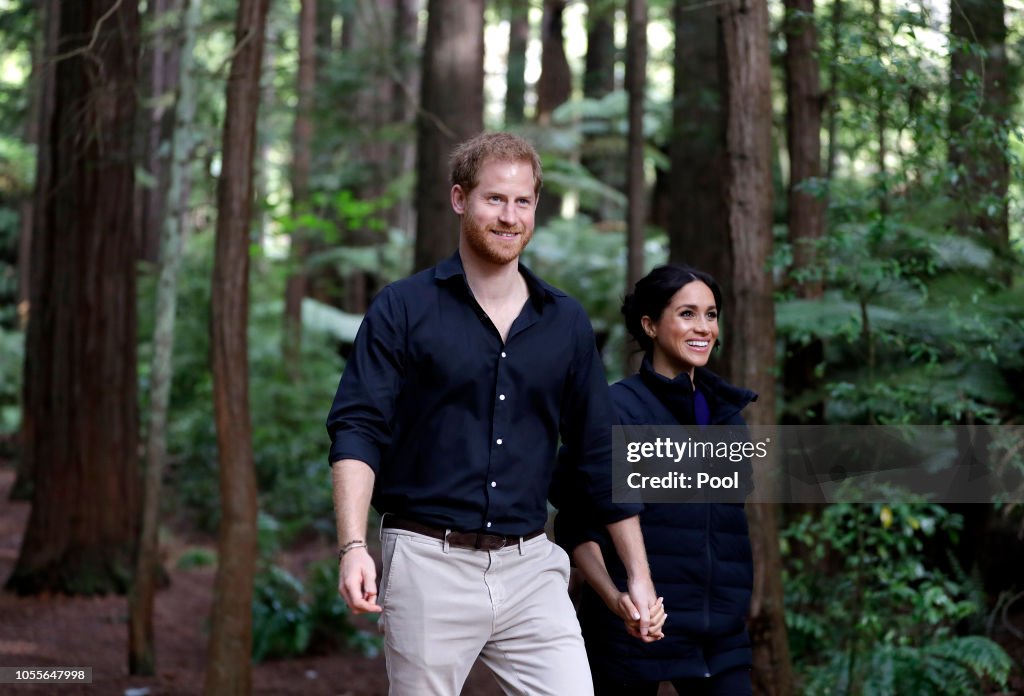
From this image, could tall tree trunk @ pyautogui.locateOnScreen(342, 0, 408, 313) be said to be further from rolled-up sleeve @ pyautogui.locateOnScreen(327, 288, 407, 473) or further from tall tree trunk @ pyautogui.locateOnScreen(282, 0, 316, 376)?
rolled-up sleeve @ pyautogui.locateOnScreen(327, 288, 407, 473)

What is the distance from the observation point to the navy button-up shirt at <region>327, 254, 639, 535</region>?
11.8 feet

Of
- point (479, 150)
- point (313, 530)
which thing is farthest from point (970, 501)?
point (313, 530)

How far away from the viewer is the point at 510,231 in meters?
3.76

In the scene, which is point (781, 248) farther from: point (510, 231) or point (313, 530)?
point (313, 530)

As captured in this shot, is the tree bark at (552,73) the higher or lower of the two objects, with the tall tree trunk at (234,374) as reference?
higher

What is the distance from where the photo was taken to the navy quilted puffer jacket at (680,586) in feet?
13.5

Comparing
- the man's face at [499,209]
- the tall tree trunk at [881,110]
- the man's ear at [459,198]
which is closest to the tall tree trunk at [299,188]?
the tall tree trunk at [881,110]

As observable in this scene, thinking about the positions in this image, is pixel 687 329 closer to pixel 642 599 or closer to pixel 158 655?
pixel 642 599

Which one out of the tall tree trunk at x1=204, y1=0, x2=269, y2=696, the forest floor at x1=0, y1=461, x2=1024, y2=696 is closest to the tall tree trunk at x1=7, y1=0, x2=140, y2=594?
the forest floor at x1=0, y1=461, x2=1024, y2=696

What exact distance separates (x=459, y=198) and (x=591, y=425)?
0.86 metres

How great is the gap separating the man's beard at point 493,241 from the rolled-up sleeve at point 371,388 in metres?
0.32

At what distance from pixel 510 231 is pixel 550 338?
1.20 feet

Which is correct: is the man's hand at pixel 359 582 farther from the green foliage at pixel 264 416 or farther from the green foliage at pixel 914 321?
the green foliage at pixel 264 416

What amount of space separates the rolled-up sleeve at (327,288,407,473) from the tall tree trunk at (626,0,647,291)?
→ 8.27 meters
